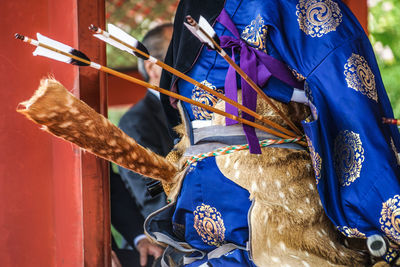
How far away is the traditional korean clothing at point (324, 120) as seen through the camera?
1.06m

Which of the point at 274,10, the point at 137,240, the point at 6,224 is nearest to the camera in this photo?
the point at 274,10

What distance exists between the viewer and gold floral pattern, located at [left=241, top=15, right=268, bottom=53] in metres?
1.15

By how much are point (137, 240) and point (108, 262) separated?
1.83ft

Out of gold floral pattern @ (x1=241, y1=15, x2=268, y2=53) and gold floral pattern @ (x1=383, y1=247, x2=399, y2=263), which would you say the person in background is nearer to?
gold floral pattern @ (x1=241, y1=15, x2=268, y2=53)

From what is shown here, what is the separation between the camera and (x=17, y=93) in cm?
147

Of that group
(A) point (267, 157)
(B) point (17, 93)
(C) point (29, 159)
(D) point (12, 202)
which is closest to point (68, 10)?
(B) point (17, 93)

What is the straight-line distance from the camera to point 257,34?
116cm

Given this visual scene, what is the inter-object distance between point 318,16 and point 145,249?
1.39 metres

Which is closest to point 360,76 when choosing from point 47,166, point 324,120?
point 324,120

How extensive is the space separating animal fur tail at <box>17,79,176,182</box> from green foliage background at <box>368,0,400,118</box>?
1.48 metres

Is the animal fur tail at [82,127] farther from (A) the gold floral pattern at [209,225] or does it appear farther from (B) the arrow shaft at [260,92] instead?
(B) the arrow shaft at [260,92]

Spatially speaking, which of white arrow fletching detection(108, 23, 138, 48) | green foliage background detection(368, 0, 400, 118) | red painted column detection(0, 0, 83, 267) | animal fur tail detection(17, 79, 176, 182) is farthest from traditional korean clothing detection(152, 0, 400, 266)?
green foliage background detection(368, 0, 400, 118)

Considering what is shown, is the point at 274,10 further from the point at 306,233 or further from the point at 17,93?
the point at 17,93

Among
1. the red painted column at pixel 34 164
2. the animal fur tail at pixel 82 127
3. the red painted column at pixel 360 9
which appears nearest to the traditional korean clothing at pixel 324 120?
the animal fur tail at pixel 82 127
